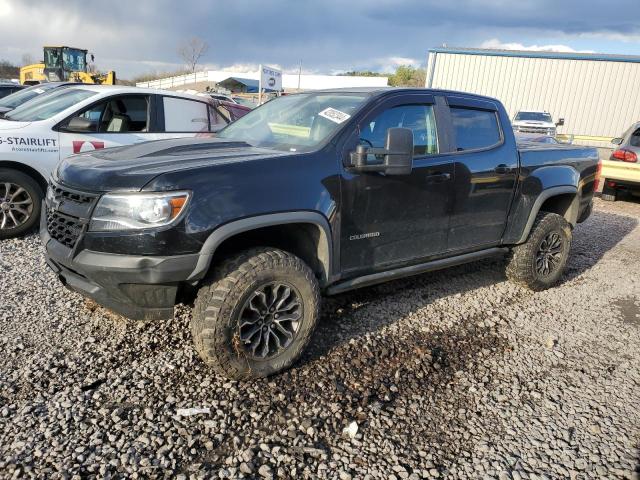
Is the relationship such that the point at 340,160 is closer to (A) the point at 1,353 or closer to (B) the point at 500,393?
(B) the point at 500,393

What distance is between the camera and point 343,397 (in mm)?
2932

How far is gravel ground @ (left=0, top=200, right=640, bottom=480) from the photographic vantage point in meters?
2.40

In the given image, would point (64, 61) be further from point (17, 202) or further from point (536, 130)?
point (17, 202)

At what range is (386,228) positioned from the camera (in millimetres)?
3494

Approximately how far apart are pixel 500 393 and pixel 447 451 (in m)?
0.75

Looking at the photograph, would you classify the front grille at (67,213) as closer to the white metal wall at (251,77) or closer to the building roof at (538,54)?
the building roof at (538,54)

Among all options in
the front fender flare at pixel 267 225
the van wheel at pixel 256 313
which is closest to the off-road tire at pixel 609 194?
the front fender flare at pixel 267 225

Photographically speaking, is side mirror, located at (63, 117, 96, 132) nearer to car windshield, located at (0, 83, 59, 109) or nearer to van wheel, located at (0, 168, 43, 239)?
van wheel, located at (0, 168, 43, 239)

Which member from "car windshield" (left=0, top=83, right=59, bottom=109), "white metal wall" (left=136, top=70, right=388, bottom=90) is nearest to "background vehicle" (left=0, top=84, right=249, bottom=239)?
"car windshield" (left=0, top=83, right=59, bottom=109)

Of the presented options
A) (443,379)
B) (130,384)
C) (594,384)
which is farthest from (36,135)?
(594,384)

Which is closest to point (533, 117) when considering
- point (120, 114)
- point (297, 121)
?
point (120, 114)

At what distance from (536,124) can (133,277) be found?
57.5 ft

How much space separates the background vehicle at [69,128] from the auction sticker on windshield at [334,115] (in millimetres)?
2786

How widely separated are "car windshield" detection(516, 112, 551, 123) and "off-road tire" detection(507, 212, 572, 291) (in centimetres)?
1456
